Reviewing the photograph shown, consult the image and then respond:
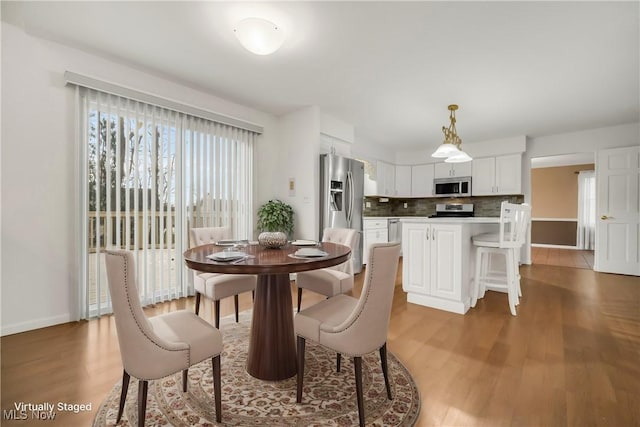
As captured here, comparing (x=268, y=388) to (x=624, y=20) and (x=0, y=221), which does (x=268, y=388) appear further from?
(x=624, y=20)

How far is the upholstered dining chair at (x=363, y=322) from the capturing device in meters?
1.36

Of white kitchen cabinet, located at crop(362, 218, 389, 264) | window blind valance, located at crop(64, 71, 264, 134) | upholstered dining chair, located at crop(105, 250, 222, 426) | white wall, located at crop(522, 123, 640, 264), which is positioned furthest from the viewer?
white kitchen cabinet, located at crop(362, 218, 389, 264)

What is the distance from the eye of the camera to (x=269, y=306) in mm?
1771

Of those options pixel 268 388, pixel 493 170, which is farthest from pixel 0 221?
pixel 493 170

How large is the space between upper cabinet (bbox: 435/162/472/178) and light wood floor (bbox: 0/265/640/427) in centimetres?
352

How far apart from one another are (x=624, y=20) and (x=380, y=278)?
9.21 ft

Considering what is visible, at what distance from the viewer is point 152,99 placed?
3.00 m

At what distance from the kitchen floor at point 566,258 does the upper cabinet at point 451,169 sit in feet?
7.64

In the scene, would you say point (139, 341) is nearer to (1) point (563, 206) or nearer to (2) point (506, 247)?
(2) point (506, 247)

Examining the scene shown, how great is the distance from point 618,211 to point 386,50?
5.09 m

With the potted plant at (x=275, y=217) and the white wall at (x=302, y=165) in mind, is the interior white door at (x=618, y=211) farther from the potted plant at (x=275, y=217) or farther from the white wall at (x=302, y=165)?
the potted plant at (x=275, y=217)

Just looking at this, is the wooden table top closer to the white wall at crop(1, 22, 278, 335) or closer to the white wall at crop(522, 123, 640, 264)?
the white wall at crop(1, 22, 278, 335)

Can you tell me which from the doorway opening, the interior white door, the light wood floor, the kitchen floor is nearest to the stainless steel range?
the kitchen floor

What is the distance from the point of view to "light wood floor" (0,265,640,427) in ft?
4.91
